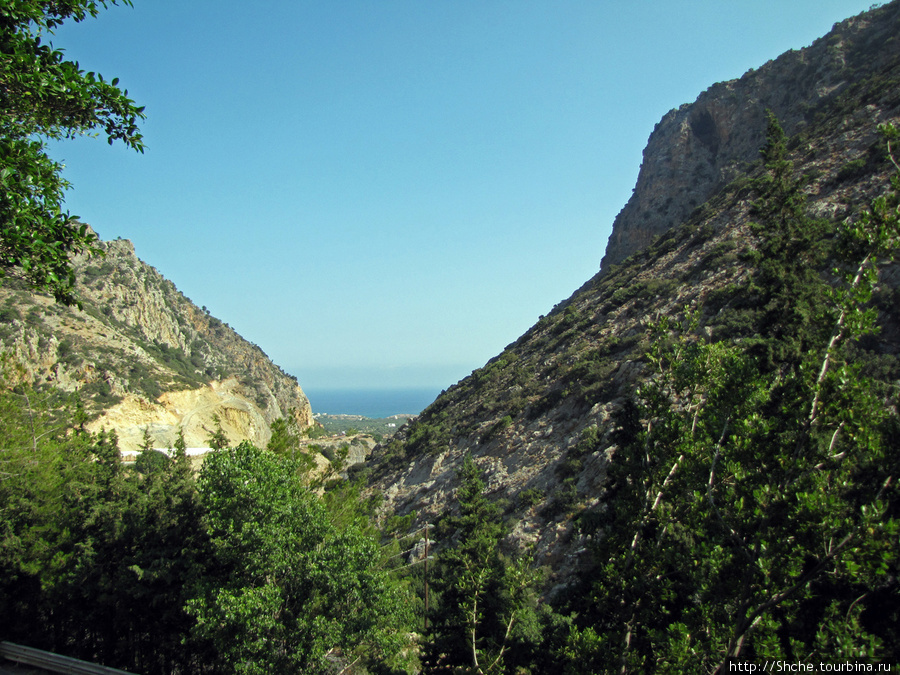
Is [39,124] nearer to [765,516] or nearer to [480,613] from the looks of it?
[765,516]

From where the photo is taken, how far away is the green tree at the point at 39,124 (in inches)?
174

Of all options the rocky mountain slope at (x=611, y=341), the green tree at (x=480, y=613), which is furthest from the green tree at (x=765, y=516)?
the rocky mountain slope at (x=611, y=341)

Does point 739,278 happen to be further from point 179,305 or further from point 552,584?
point 179,305

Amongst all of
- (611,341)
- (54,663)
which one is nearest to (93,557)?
(54,663)

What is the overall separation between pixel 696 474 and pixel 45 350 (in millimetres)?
42613

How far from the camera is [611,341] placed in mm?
29688

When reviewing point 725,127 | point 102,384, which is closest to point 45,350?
point 102,384

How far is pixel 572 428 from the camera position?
25375mm

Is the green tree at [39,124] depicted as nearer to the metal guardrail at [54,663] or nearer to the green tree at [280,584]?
the green tree at [280,584]

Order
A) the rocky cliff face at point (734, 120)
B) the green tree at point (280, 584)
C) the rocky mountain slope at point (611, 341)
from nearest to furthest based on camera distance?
the green tree at point (280, 584), the rocky mountain slope at point (611, 341), the rocky cliff face at point (734, 120)

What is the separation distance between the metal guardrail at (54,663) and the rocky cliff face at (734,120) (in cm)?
5947

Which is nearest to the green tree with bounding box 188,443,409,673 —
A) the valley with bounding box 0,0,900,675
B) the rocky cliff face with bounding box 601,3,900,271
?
the valley with bounding box 0,0,900,675

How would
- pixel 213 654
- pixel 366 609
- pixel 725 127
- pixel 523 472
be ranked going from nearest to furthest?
pixel 366 609
pixel 213 654
pixel 523 472
pixel 725 127

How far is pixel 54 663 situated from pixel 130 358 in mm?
39303
